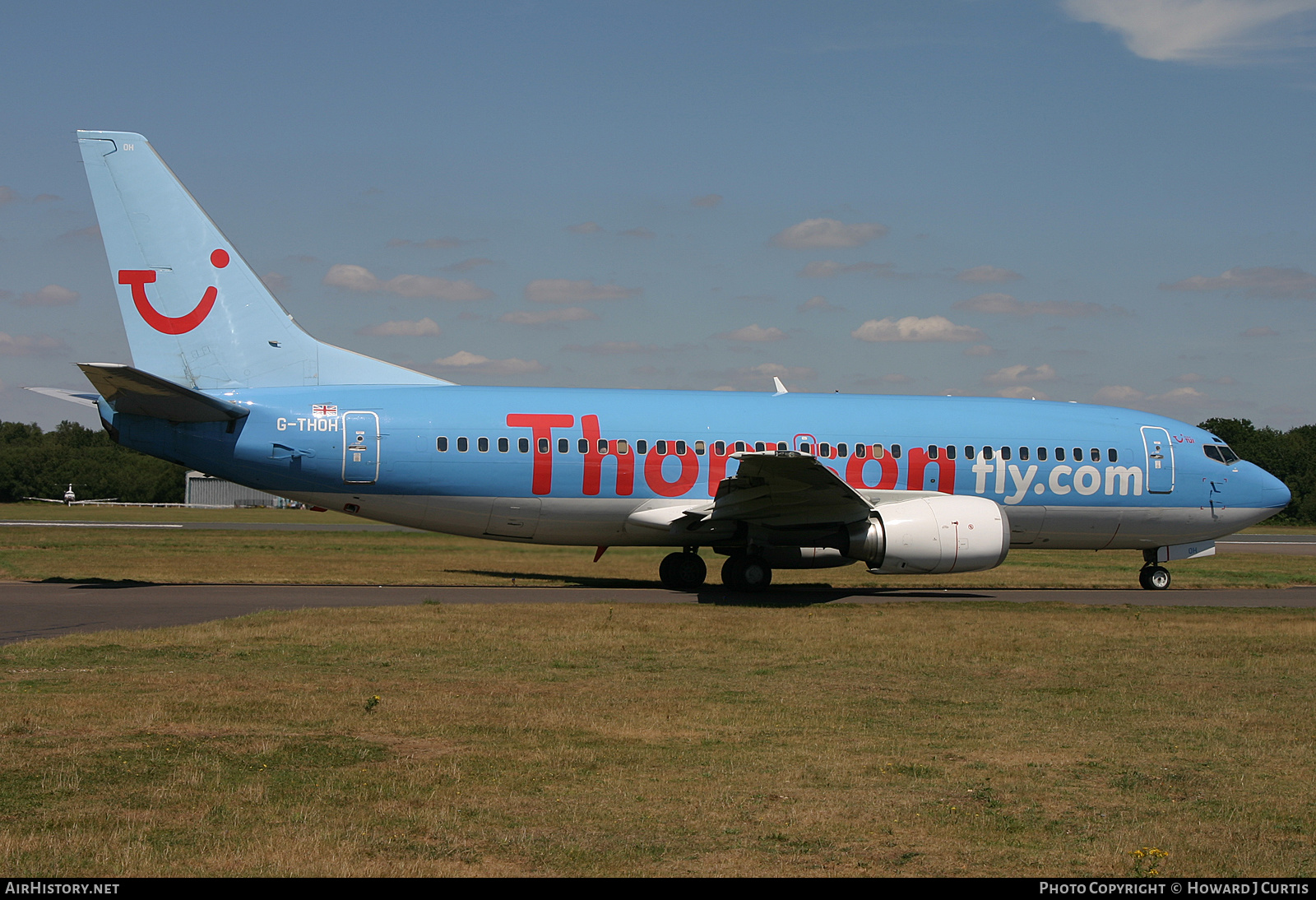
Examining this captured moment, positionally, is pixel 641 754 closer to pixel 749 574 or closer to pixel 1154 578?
pixel 749 574

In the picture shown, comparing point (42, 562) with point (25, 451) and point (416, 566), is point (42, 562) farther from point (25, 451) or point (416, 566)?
point (25, 451)

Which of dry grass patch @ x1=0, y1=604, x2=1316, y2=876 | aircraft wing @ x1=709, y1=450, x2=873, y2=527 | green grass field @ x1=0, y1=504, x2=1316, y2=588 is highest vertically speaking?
aircraft wing @ x1=709, y1=450, x2=873, y2=527

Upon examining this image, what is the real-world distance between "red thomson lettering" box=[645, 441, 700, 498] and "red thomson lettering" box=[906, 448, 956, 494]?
4.36m

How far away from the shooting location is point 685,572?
2236 centimetres

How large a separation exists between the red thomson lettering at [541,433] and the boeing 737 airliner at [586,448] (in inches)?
1.6

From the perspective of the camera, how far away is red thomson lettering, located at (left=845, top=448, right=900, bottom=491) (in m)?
22.1

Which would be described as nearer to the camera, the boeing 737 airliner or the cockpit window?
the boeing 737 airliner

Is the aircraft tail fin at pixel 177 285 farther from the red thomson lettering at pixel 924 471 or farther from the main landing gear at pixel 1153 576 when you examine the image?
the main landing gear at pixel 1153 576

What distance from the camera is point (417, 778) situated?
24.4ft

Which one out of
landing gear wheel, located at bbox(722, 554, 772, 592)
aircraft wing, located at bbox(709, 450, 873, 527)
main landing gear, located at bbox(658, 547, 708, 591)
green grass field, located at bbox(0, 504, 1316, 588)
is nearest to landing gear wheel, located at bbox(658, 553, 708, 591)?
main landing gear, located at bbox(658, 547, 708, 591)

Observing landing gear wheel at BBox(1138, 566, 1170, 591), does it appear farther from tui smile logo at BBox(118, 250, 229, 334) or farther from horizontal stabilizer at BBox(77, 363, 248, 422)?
tui smile logo at BBox(118, 250, 229, 334)

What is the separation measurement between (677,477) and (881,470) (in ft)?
13.5

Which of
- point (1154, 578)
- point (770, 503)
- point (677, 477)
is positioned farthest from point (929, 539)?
point (1154, 578)

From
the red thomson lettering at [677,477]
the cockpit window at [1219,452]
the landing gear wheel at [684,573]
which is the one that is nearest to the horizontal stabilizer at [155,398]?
the red thomson lettering at [677,477]
